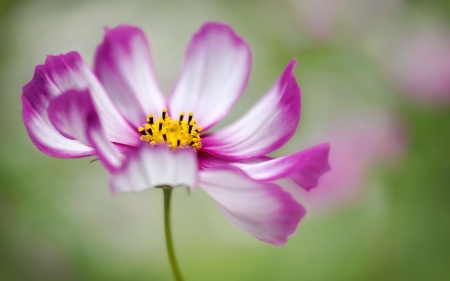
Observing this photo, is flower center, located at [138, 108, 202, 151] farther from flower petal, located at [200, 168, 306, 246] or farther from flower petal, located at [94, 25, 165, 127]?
flower petal, located at [200, 168, 306, 246]

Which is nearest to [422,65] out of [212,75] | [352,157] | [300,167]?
[352,157]

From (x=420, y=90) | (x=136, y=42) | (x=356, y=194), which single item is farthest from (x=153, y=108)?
(x=420, y=90)

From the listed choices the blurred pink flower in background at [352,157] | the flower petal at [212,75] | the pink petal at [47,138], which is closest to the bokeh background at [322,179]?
the blurred pink flower in background at [352,157]

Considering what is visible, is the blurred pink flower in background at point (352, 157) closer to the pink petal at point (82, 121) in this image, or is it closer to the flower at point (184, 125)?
the flower at point (184, 125)

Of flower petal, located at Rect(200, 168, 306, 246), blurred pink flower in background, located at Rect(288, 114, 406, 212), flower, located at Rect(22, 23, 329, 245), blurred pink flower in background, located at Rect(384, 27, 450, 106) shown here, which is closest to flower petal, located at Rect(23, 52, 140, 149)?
flower, located at Rect(22, 23, 329, 245)

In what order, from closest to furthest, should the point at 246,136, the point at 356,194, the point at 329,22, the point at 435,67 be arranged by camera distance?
1. the point at 246,136
2. the point at 356,194
3. the point at 435,67
4. the point at 329,22

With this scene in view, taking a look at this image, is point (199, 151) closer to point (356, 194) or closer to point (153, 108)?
point (153, 108)
